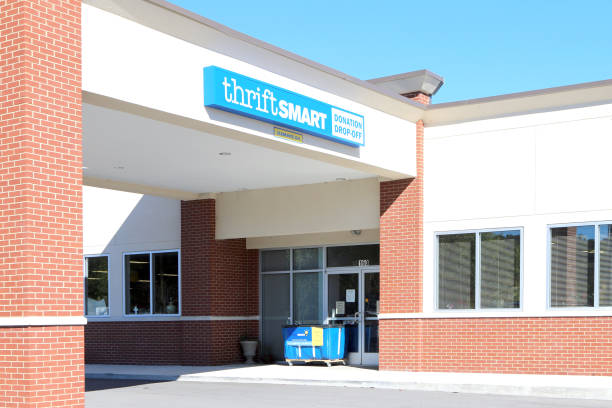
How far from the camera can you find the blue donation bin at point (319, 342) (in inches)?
829

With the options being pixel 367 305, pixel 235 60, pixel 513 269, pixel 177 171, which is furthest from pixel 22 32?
pixel 367 305

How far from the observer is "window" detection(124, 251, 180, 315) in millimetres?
23234

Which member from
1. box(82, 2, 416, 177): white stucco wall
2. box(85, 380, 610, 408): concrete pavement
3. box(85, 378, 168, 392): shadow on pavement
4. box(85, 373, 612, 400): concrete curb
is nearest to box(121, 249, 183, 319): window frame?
box(85, 373, 612, 400): concrete curb

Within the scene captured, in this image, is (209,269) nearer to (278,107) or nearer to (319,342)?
(319,342)

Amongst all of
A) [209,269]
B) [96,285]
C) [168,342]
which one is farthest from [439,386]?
[96,285]

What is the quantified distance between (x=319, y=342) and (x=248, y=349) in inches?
99.8

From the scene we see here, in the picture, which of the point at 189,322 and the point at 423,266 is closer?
the point at 423,266

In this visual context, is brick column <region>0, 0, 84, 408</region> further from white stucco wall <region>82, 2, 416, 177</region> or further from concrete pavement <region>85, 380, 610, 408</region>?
concrete pavement <region>85, 380, 610, 408</region>

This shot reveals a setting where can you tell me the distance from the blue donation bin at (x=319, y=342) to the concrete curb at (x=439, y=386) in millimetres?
3057

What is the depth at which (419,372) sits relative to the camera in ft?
61.2

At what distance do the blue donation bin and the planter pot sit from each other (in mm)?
1679

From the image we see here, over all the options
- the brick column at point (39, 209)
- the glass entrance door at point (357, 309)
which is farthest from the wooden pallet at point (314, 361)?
the brick column at point (39, 209)

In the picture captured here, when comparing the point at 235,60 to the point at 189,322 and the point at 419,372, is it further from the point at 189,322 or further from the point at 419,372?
the point at 189,322

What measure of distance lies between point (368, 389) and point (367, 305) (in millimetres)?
5188
